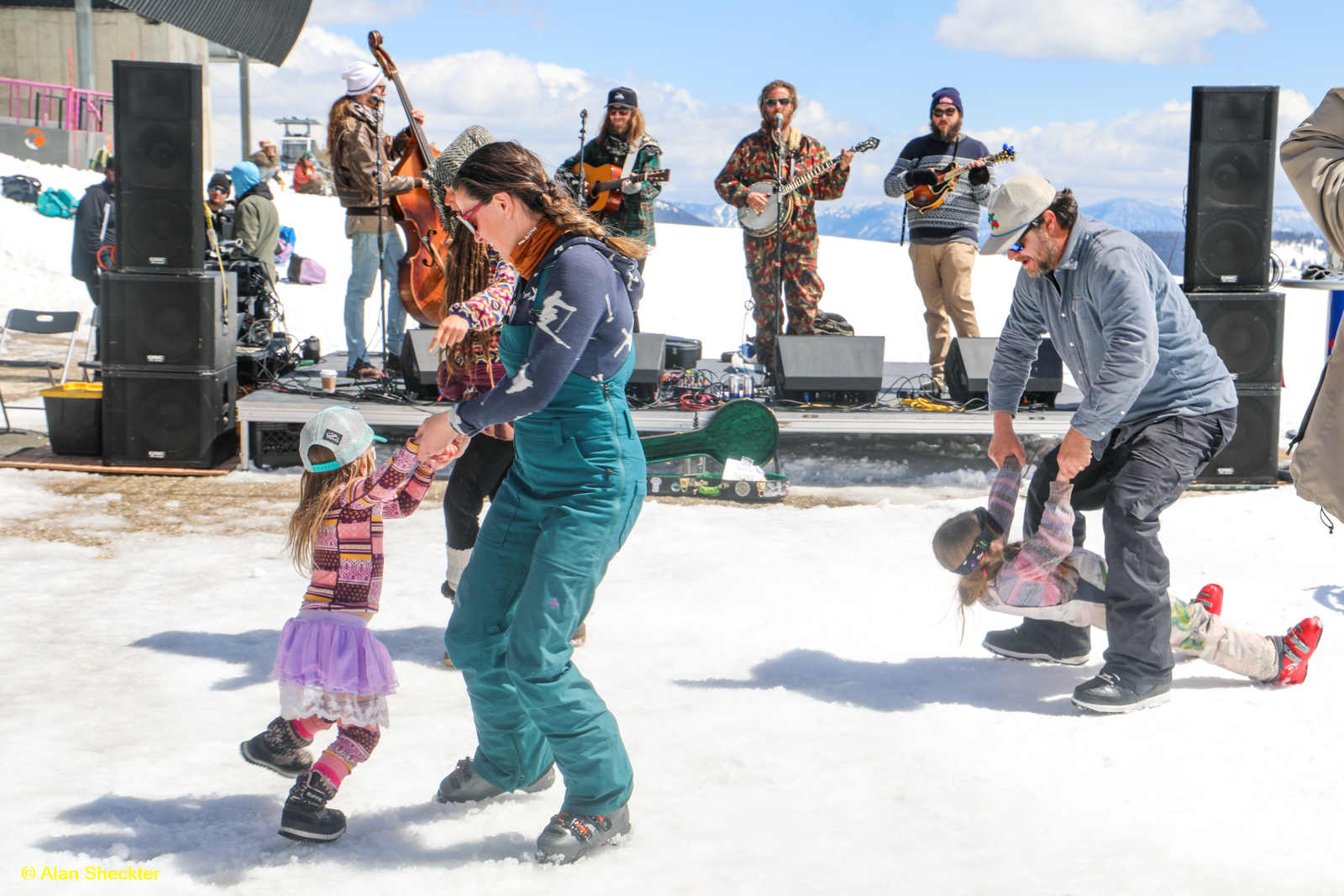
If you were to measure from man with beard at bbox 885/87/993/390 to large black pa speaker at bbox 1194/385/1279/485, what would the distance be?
5.58 ft

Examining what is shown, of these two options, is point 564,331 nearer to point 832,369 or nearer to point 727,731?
point 727,731

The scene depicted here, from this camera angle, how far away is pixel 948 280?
298 inches

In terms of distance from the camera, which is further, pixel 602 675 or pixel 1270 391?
pixel 1270 391

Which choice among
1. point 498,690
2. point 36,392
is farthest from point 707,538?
point 36,392

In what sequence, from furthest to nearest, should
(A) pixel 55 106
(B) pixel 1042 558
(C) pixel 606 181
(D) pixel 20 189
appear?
(A) pixel 55 106, (D) pixel 20 189, (C) pixel 606 181, (B) pixel 1042 558

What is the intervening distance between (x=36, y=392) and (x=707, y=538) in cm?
708

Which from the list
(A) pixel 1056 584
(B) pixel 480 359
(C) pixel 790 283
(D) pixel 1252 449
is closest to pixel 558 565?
(B) pixel 480 359

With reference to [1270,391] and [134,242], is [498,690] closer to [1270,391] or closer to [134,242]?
[134,242]

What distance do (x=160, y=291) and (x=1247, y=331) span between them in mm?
6495

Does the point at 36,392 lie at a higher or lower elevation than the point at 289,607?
higher

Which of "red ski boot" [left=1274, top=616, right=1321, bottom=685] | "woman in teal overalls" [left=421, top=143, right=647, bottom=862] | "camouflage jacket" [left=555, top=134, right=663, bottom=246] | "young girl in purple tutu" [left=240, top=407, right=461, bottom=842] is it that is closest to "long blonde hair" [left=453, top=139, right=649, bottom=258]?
"woman in teal overalls" [left=421, top=143, right=647, bottom=862]

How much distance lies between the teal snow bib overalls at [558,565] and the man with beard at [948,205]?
520 cm

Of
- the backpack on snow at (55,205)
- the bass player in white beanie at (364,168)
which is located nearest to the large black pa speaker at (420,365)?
the bass player in white beanie at (364,168)

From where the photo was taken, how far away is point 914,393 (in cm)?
775
